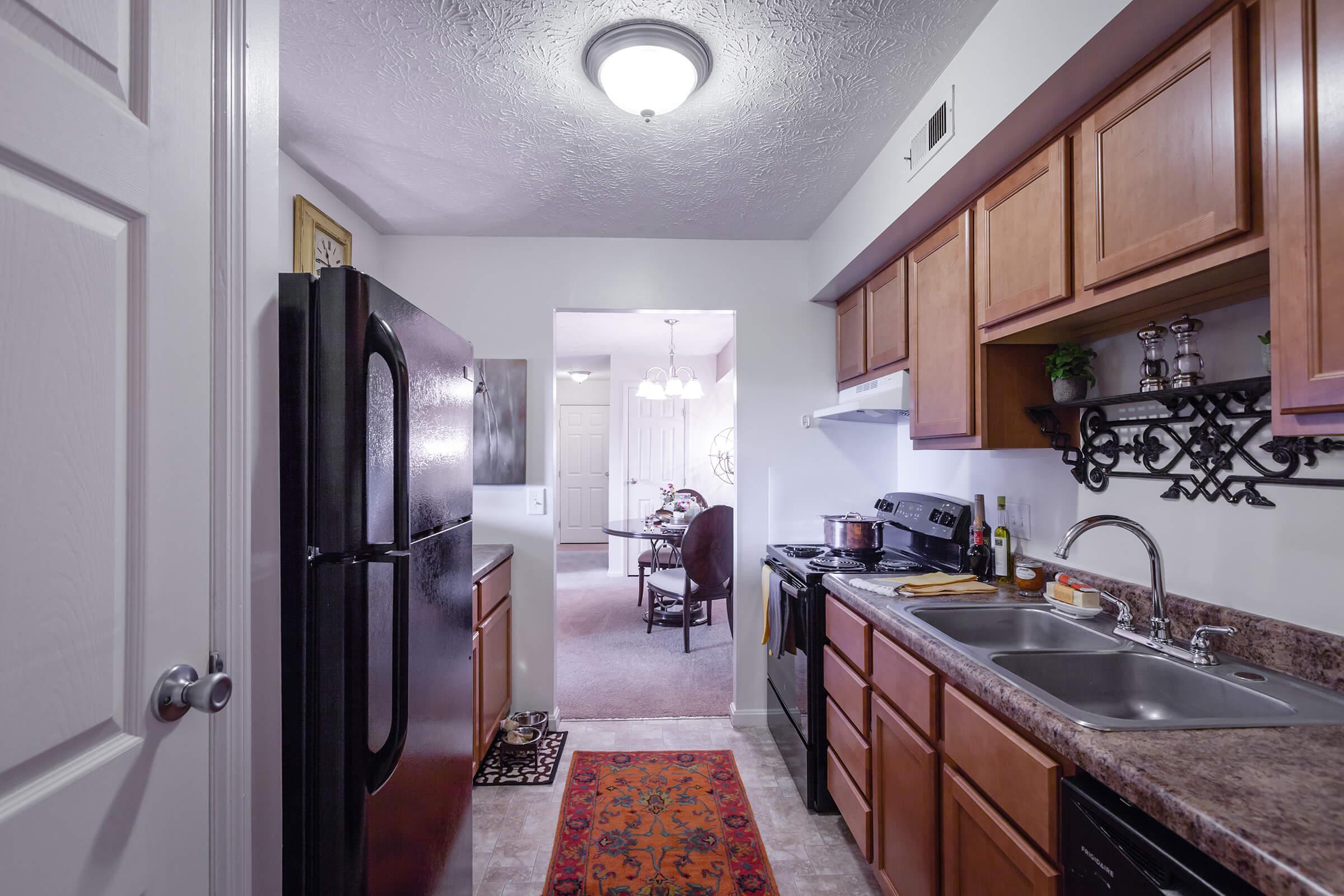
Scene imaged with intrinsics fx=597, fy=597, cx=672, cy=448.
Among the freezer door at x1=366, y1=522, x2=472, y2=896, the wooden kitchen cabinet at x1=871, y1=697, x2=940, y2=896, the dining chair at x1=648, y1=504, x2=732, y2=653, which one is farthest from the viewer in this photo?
the dining chair at x1=648, y1=504, x2=732, y2=653

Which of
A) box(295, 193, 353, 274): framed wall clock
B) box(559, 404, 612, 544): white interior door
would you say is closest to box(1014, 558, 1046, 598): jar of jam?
box(295, 193, 353, 274): framed wall clock

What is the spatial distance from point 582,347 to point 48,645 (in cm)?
590

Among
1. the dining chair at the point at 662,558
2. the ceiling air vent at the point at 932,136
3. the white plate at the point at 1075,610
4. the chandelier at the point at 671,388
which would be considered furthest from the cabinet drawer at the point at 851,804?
the chandelier at the point at 671,388

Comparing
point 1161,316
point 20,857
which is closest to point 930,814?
point 1161,316

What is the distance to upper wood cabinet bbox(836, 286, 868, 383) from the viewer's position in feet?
8.93

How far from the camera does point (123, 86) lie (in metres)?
0.71

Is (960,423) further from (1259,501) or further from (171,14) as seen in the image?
(171,14)

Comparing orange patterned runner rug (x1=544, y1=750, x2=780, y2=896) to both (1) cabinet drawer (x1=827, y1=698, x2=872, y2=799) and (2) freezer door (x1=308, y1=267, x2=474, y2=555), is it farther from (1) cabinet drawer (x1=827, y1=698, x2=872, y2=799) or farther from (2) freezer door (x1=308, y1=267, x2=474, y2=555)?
(2) freezer door (x1=308, y1=267, x2=474, y2=555)

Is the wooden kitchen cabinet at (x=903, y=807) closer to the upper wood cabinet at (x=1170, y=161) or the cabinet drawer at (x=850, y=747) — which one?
the cabinet drawer at (x=850, y=747)

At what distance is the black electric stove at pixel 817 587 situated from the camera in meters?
2.24

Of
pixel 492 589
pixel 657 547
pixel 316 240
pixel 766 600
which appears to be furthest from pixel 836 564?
pixel 657 547

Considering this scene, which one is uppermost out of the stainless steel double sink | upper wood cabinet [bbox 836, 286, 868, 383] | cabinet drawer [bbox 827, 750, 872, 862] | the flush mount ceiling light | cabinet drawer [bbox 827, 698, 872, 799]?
the flush mount ceiling light

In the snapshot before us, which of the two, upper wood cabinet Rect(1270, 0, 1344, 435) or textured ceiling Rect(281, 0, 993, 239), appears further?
textured ceiling Rect(281, 0, 993, 239)

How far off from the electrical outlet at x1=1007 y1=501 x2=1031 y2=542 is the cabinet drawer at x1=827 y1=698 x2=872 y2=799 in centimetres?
89
